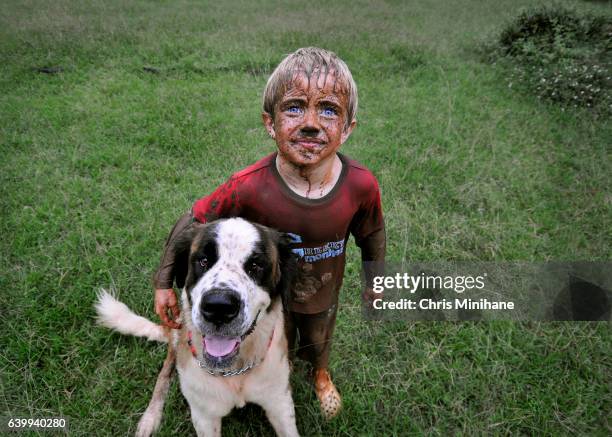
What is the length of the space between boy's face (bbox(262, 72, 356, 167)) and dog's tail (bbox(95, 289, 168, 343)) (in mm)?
1499

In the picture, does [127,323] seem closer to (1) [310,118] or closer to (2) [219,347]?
(2) [219,347]

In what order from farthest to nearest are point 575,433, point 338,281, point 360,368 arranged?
1. point 360,368
2. point 575,433
3. point 338,281

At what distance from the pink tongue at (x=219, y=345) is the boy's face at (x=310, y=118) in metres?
0.75

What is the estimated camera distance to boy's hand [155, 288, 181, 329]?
1.73 metres

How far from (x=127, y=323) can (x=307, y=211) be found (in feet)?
4.88

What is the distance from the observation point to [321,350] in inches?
85.7

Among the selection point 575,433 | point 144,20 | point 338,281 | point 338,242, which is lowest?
point 575,433

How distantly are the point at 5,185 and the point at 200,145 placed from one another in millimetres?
1821

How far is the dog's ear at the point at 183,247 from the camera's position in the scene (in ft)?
5.22

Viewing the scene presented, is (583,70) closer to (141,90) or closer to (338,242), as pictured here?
(338,242)

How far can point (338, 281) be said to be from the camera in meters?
1.95

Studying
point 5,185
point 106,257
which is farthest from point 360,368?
point 5,185

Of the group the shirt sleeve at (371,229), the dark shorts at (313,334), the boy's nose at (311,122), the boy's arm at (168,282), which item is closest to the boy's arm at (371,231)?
the shirt sleeve at (371,229)

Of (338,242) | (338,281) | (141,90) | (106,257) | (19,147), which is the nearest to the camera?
(338,242)
